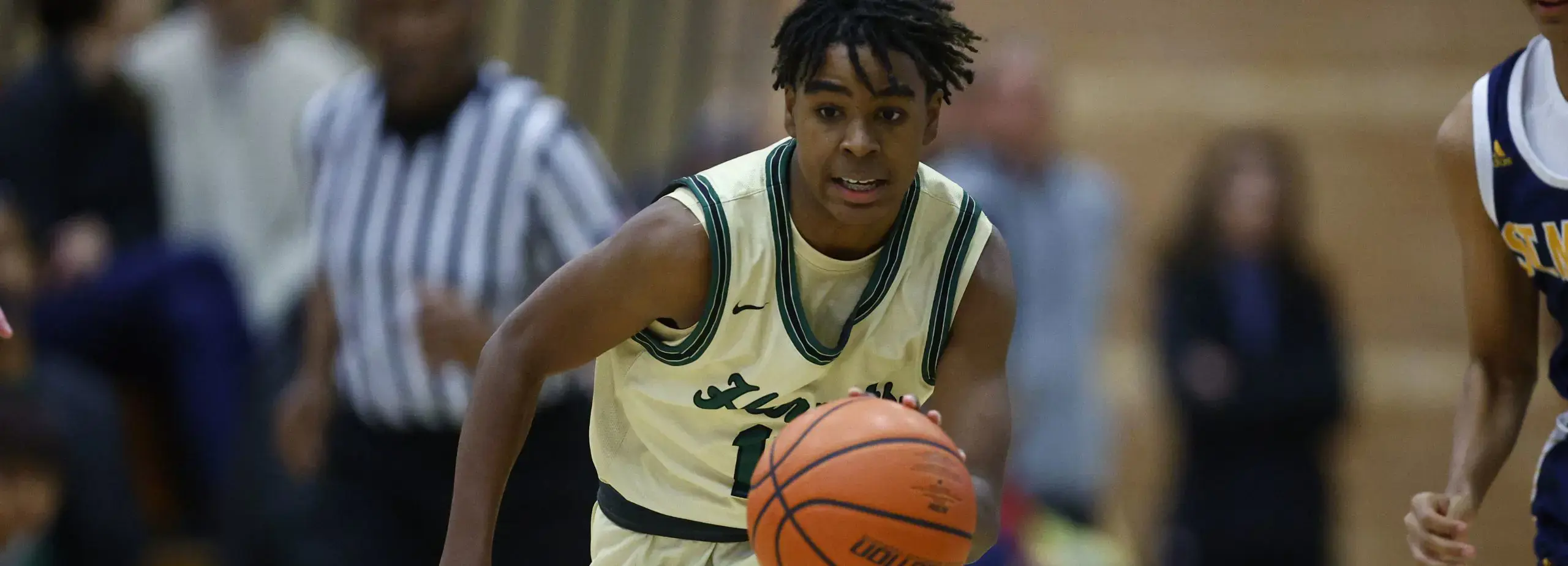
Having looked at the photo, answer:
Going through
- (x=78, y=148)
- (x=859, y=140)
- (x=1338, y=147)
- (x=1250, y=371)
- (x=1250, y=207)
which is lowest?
(x=1250, y=371)

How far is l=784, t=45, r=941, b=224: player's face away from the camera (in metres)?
3.60

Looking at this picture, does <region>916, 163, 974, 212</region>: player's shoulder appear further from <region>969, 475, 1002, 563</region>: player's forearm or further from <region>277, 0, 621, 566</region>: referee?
<region>277, 0, 621, 566</region>: referee

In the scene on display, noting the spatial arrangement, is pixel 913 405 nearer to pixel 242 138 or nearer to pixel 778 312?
pixel 778 312

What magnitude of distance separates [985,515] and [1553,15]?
169 cm

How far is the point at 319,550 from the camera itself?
5926mm

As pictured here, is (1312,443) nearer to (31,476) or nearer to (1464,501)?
(1464,501)

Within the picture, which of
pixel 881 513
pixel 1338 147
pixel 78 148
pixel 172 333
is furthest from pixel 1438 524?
pixel 1338 147

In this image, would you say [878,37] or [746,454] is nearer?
[878,37]

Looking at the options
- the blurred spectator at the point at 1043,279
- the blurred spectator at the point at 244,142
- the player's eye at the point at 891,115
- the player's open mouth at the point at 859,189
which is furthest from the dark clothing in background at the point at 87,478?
the player's eye at the point at 891,115

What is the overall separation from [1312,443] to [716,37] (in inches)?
166

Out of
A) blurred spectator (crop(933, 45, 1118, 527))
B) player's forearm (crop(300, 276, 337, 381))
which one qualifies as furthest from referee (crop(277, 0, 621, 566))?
blurred spectator (crop(933, 45, 1118, 527))

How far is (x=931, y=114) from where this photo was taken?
149 inches

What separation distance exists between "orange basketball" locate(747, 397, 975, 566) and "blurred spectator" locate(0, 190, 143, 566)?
3.43 m

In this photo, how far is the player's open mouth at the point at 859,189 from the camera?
3.67 m
